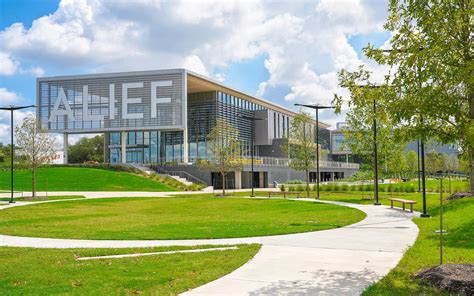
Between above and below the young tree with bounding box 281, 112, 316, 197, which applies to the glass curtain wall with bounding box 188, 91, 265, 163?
above

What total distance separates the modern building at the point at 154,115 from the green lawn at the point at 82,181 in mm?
8016

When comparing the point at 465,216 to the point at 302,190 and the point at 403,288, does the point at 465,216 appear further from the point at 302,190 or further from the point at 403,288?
the point at 302,190

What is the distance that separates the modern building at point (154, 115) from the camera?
63.3m

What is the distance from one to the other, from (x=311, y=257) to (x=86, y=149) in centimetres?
9208

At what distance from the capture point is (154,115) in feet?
210

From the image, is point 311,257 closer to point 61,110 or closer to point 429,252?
point 429,252

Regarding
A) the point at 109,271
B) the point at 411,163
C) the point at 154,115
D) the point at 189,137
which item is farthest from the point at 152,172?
the point at 411,163

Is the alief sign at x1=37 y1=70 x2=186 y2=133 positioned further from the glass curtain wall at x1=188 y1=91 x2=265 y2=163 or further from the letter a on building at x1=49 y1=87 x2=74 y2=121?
the glass curtain wall at x1=188 y1=91 x2=265 y2=163

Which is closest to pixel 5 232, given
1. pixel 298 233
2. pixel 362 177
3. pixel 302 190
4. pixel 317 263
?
pixel 298 233

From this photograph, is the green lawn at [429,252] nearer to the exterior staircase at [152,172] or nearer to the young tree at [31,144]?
the young tree at [31,144]

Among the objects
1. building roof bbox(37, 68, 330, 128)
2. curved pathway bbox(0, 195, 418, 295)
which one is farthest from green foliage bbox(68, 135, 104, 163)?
curved pathway bbox(0, 195, 418, 295)

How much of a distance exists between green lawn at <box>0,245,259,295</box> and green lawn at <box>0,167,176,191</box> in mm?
38519

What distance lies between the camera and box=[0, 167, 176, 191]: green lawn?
158 ft

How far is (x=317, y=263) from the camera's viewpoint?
9.34 metres
